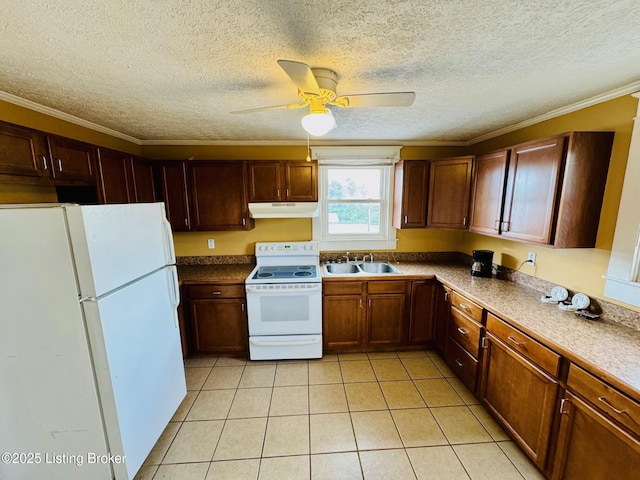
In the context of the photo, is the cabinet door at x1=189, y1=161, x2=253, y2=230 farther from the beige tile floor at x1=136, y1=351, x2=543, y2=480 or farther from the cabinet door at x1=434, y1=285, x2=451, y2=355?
the cabinet door at x1=434, y1=285, x2=451, y2=355

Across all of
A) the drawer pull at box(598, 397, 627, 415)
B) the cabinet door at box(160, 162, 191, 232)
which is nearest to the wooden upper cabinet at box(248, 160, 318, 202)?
the cabinet door at box(160, 162, 191, 232)

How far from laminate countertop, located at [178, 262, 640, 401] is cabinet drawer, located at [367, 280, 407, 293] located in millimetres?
66

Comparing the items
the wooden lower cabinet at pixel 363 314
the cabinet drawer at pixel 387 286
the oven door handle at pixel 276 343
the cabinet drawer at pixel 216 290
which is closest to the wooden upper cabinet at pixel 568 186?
the cabinet drawer at pixel 387 286

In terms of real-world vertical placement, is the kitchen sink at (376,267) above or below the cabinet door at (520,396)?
above

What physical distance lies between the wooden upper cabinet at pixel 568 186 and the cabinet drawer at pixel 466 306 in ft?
2.18

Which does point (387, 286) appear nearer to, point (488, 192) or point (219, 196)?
point (488, 192)

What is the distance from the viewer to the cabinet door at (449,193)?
2.73m

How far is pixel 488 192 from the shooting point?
7.97ft

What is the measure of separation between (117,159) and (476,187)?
132 inches

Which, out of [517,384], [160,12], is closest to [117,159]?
[160,12]

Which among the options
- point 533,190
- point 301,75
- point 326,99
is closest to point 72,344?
point 301,75

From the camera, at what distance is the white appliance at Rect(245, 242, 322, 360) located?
2.65m

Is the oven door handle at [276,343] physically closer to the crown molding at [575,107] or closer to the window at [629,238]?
the window at [629,238]

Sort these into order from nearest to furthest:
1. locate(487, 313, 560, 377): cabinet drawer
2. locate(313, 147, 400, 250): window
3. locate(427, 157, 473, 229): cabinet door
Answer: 1. locate(487, 313, 560, 377): cabinet drawer
2. locate(427, 157, 473, 229): cabinet door
3. locate(313, 147, 400, 250): window
